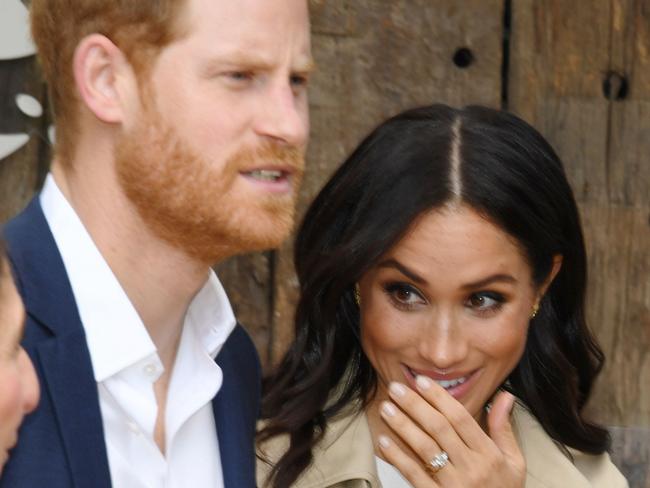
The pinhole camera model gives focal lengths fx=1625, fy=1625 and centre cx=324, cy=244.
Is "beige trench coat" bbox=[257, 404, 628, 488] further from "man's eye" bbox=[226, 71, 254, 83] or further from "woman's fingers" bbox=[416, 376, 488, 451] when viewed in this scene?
"man's eye" bbox=[226, 71, 254, 83]

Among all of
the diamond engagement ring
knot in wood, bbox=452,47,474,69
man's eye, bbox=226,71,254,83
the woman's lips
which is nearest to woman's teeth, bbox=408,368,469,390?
the woman's lips

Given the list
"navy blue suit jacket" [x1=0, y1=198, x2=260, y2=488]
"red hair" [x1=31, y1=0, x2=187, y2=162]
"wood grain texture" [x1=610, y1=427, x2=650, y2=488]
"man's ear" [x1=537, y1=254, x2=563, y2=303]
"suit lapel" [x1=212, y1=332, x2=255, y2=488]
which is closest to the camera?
"navy blue suit jacket" [x1=0, y1=198, x2=260, y2=488]

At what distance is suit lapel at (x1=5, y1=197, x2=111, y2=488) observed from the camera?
9.27 ft

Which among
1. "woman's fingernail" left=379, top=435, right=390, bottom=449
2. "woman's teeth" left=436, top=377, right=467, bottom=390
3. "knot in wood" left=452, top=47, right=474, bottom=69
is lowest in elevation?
"woman's fingernail" left=379, top=435, right=390, bottom=449

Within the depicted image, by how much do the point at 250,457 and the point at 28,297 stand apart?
68 cm

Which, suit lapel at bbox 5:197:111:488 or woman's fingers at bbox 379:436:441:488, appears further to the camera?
woman's fingers at bbox 379:436:441:488

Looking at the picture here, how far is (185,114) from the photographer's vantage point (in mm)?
2967

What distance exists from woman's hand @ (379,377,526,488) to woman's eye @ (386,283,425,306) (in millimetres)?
168

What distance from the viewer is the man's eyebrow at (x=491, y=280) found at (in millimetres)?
3453

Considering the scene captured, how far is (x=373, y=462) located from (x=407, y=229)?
549 mm

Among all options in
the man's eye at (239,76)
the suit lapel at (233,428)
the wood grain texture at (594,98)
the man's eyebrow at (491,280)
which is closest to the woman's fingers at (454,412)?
the man's eyebrow at (491,280)

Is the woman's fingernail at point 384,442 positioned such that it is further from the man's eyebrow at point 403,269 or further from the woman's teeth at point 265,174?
the woman's teeth at point 265,174

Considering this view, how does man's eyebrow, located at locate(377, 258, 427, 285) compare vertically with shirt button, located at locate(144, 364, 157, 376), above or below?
below

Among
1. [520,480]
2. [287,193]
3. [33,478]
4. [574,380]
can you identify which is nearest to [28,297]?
[33,478]
